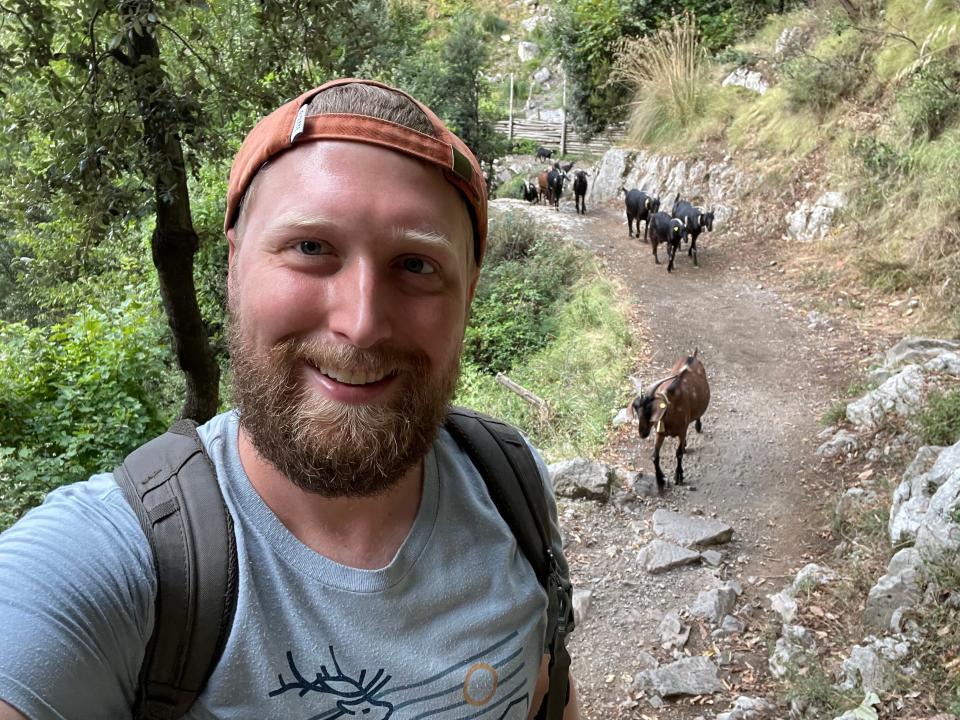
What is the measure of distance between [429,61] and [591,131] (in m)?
8.23

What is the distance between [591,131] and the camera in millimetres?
24344

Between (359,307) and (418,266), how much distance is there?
152 mm

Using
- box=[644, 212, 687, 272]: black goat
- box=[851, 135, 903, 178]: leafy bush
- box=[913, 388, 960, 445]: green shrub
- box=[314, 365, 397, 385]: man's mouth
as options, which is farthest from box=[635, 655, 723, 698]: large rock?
box=[851, 135, 903, 178]: leafy bush

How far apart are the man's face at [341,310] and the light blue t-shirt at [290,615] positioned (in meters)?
0.15

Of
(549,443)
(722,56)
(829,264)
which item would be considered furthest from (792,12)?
(549,443)

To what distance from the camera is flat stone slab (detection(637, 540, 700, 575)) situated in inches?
222

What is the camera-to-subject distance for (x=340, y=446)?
1.25 meters

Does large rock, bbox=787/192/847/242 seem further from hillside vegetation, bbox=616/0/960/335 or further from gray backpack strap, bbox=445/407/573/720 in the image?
gray backpack strap, bbox=445/407/573/720

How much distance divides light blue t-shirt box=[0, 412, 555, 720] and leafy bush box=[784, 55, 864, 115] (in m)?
14.7

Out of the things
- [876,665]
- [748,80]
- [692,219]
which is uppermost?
[748,80]

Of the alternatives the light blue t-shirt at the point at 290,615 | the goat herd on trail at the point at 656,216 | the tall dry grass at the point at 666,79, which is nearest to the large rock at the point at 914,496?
the light blue t-shirt at the point at 290,615

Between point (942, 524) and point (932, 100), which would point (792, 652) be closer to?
point (942, 524)

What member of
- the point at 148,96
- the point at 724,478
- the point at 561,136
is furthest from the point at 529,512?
the point at 561,136

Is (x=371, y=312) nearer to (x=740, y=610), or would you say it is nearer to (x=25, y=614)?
(x=25, y=614)
